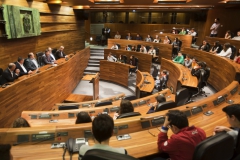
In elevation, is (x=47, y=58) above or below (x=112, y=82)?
above

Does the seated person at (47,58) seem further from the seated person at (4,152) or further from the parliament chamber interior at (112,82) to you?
the seated person at (4,152)

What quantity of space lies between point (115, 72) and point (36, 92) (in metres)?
4.26

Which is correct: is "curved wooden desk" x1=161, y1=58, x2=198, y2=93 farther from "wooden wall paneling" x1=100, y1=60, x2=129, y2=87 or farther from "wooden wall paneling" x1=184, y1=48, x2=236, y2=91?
"wooden wall paneling" x1=100, y1=60, x2=129, y2=87

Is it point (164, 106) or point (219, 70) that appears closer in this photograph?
point (164, 106)

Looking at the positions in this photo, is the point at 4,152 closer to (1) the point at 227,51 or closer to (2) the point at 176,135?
(2) the point at 176,135

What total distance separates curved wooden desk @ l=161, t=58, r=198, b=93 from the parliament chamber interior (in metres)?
0.03

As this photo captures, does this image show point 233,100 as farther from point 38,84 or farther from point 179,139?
point 38,84

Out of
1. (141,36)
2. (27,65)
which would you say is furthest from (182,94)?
(141,36)

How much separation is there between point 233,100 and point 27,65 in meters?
5.03

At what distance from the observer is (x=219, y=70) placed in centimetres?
535

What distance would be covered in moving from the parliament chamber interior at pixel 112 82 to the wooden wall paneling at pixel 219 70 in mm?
28

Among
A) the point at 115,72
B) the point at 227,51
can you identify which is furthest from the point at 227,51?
the point at 115,72

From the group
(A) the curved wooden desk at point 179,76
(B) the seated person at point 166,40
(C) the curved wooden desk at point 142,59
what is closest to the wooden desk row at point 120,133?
(A) the curved wooden desk at point 179,76

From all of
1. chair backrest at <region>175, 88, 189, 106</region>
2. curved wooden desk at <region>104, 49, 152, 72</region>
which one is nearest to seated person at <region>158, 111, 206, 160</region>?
chair backrest at <region>175, 88, 189, 106</region>
